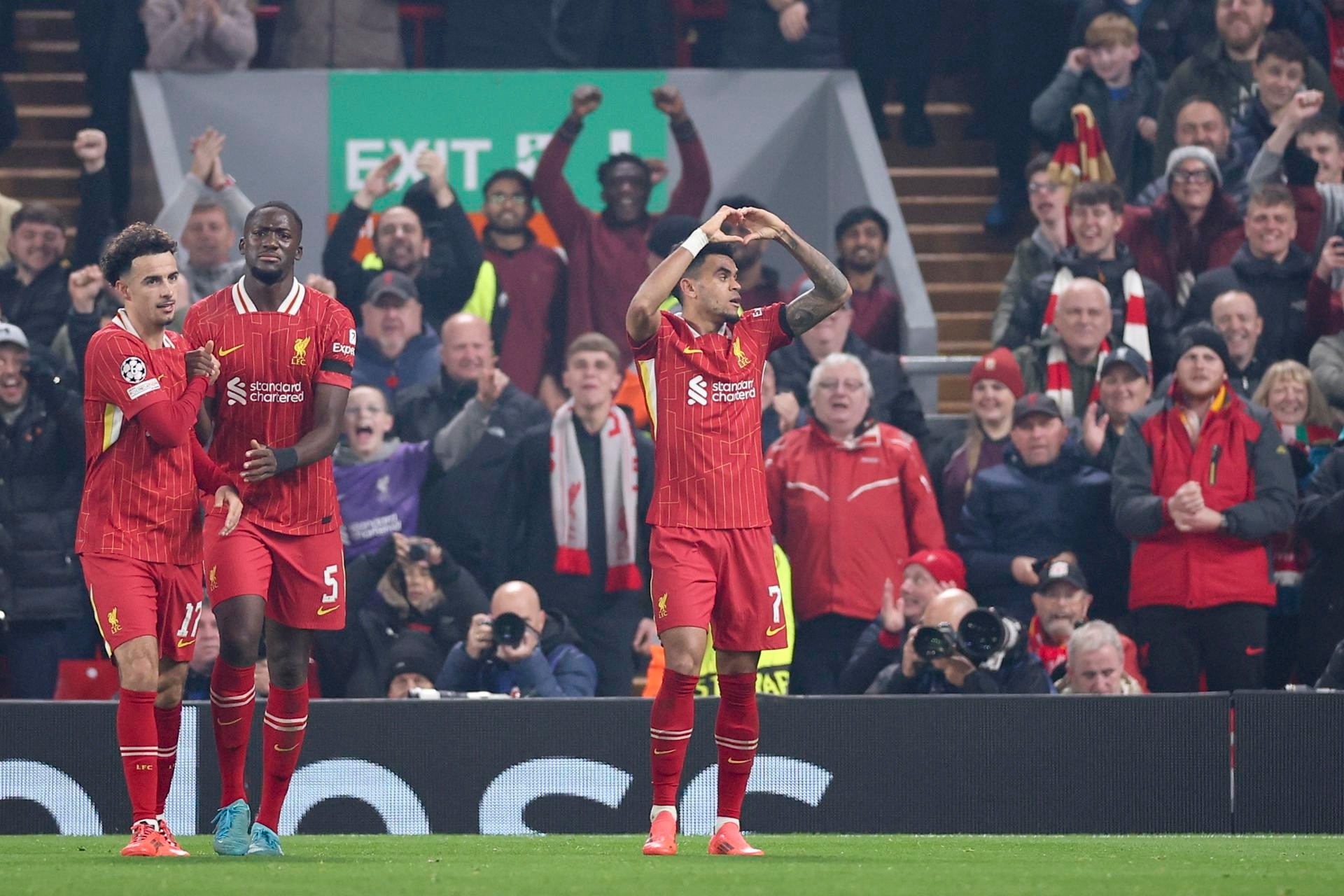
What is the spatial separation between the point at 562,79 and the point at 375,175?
7.71 ft

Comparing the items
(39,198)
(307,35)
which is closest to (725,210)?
(307,35)

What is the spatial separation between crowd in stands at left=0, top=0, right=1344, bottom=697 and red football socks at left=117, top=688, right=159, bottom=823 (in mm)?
3011

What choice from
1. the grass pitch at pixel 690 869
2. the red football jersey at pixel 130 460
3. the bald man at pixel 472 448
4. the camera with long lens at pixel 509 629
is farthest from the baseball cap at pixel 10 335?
the red football jersey at pixel 130 460

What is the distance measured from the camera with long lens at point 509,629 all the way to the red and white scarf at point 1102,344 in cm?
329

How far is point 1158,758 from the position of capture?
385 inches

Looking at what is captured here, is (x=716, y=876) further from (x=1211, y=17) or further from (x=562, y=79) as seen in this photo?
(x=1211, y=17)

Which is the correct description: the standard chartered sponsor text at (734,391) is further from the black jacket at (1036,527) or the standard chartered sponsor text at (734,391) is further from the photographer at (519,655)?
the black jacket at (1036,527)

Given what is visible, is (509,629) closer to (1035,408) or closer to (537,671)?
(537,671)

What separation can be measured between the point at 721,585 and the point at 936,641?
2.48m

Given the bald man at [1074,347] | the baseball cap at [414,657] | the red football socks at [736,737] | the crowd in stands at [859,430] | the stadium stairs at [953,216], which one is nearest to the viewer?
the red football socks at [736,737]

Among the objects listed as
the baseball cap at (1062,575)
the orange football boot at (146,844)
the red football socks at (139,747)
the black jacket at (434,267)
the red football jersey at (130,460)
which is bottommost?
the orange football boot at (146,844)

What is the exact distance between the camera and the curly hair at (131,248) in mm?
7613

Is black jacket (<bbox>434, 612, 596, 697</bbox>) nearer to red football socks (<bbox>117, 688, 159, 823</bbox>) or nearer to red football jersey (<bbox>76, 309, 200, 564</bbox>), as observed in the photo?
red football jersey (<bbox>76, 309, 200, 564</bbox>)

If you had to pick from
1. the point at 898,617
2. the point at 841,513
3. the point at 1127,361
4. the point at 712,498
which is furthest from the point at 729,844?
the point at 1127,361
